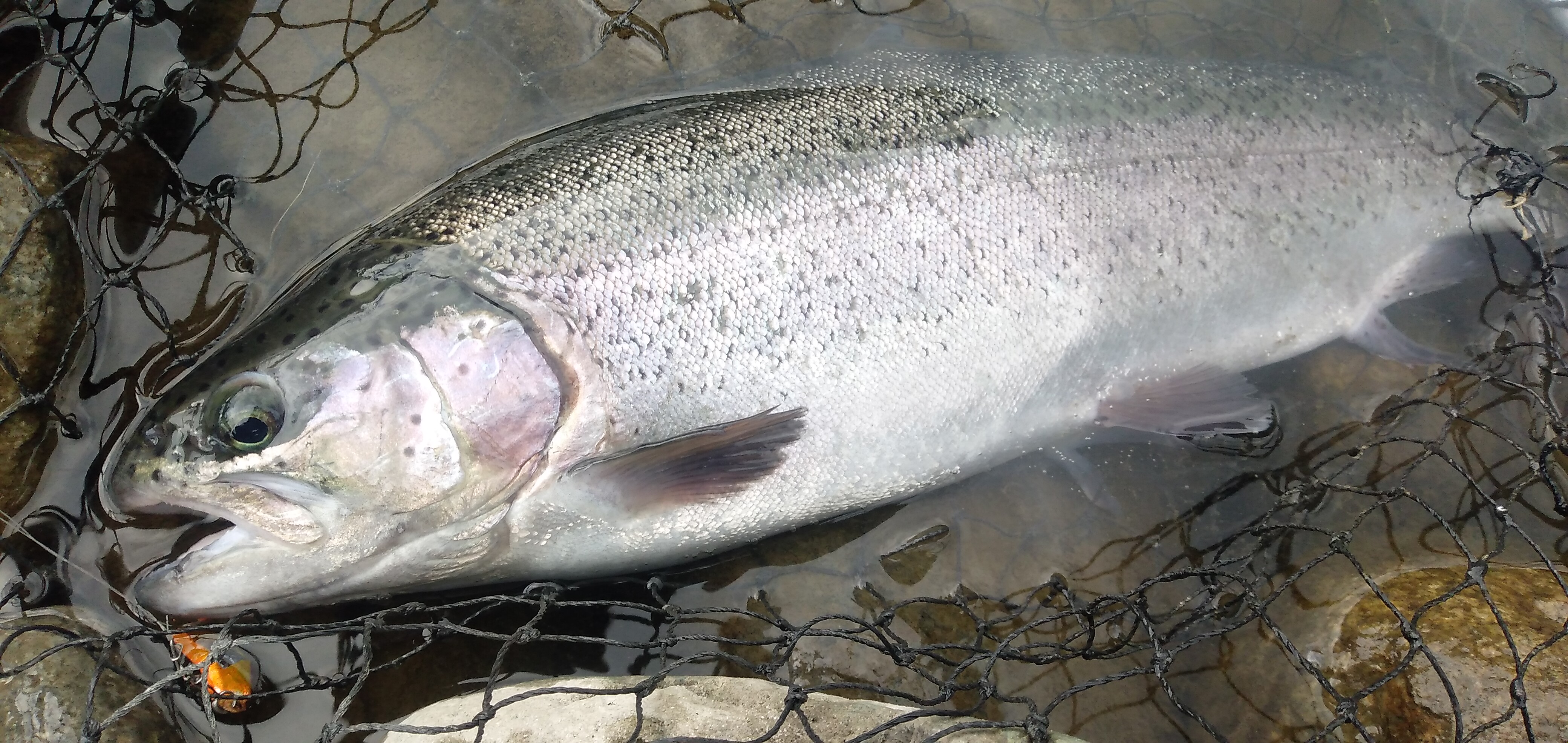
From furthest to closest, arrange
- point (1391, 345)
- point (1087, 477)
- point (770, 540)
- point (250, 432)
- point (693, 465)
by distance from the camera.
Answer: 1. point (1391, 345)
2. point (1087, 477)
3. point (770, 540)
4. point (693, 465)
5. point (250, 432)

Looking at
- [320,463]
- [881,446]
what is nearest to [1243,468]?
[881,446]

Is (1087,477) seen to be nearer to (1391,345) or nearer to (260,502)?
(1391,345)

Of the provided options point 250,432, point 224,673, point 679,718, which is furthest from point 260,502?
point 679,718

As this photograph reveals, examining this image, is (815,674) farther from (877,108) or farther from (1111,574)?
(877,108)

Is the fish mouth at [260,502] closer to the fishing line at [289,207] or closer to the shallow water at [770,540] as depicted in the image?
the shallow water at [770,540]

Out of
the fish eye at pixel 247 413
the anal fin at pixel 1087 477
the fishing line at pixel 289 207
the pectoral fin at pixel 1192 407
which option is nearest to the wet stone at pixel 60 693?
the fish eye at pixel 247 413

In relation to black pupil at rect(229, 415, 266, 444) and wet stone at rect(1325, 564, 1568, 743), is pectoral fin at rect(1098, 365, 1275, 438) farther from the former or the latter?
black pupil at rect(229, 415, 266, 444)
